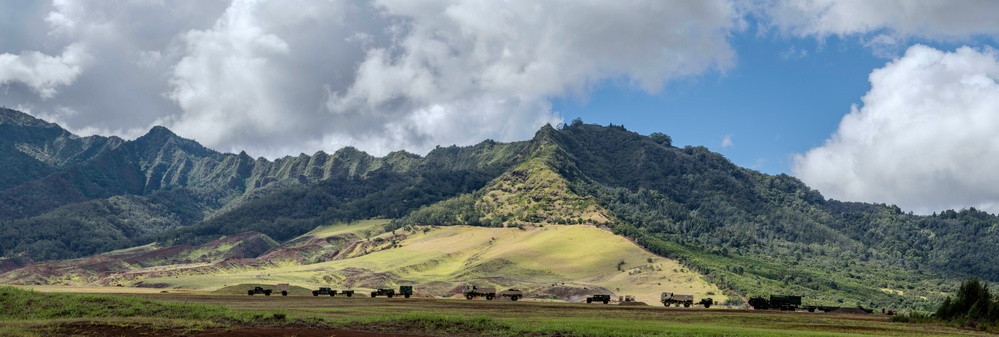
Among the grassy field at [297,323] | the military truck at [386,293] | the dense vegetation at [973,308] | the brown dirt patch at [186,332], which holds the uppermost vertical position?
the military truck at [386,293]

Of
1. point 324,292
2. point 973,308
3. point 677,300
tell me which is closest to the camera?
point 973,308

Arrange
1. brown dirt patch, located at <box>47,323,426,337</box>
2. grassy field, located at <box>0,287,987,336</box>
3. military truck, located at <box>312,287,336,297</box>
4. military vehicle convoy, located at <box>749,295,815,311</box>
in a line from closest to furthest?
brown dirt patch, located at <box>47,323,426,337</box> < grassy field, located at <box>0,287,987,336</box> < military vehicle convoy, located at <box>749,295,815,311</box> < military truck, located at <box>312,287,336,297</box>

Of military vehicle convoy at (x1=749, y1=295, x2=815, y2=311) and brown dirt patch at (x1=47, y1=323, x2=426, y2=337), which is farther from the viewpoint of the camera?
military vehicle convoy at (x1=749, y1=295, x2=815, y2=311)

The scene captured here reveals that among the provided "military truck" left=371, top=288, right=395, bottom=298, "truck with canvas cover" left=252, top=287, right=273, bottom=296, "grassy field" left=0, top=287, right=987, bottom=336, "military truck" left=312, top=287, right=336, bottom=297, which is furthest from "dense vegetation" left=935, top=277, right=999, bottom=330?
"truck with canvas cover" left=252, top=287, right=273, bottom=296

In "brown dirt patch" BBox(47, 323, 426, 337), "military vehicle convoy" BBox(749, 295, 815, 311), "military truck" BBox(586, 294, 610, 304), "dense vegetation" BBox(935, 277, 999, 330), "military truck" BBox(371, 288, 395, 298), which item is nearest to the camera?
"brown dirt patch" BBox(47, 323, 426, 337)

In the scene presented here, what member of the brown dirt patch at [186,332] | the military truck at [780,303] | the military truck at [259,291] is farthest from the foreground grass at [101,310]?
the military truck at [780,303]

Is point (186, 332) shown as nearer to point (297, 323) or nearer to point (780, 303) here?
point (297, 323)

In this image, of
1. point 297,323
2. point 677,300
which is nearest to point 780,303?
point 677,300

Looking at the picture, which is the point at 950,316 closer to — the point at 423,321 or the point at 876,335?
the point at 876,335

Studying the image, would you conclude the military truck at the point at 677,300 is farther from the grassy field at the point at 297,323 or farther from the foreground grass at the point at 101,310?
the foreground grass at the point at 101,310

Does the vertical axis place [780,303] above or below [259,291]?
below

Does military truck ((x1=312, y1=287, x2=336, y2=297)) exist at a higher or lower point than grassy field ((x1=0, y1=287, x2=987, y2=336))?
higher

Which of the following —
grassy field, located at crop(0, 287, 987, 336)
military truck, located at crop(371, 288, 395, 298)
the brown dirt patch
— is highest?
military truck, located at crop(371, 288, 395, 298)

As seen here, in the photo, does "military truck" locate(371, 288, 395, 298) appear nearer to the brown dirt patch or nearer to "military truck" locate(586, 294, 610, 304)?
"military truck" locate(586, 294, 610, 304)
